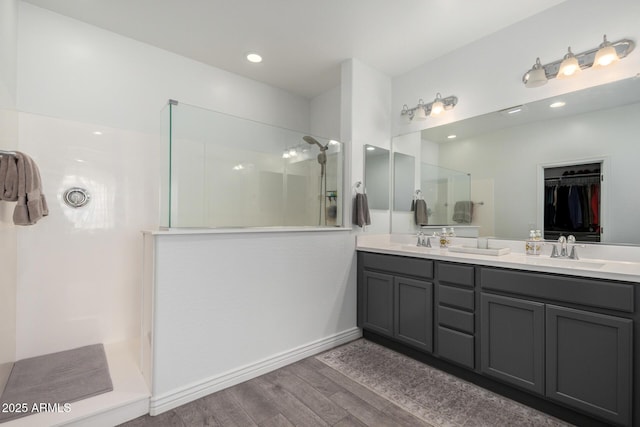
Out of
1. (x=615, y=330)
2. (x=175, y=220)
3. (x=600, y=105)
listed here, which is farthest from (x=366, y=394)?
(x=600, y=105)

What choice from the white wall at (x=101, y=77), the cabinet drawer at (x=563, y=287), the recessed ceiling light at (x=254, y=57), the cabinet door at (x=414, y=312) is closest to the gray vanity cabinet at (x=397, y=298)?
the cabinet door at (x=414, y=312)

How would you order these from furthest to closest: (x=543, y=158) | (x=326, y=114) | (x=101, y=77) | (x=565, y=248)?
(x=326, y=114) < (x=101, y=77) < (x=543, y=158) < (x=565, y=248)

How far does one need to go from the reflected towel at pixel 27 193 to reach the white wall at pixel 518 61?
2981 mm

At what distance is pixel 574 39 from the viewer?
206 cm

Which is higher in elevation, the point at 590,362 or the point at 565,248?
the point at 565,248

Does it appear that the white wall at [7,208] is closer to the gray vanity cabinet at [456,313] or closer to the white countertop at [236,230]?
the white countertop at [236,230]

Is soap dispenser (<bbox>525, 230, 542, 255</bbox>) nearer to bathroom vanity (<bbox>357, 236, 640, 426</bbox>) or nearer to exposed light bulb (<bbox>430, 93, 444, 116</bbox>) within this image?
bathroom vanity (<bbox>357, 236, 640, 426</bbox>)

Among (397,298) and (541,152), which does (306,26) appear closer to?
(541,152)

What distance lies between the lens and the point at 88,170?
2404 mm

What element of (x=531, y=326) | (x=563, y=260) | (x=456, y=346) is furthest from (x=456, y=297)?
(x=563, y=260)

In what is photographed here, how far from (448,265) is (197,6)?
104 inches

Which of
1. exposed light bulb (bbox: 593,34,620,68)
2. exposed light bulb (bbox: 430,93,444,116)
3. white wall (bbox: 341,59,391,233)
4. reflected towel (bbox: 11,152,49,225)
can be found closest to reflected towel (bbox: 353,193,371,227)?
white wall (bbox: 341,59,391,233)

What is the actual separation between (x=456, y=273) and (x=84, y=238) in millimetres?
2893

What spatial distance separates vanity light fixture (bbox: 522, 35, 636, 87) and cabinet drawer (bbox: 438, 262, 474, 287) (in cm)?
143
